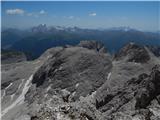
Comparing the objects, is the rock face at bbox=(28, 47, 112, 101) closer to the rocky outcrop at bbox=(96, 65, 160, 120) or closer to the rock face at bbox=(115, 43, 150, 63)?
the rock face at bbox=(115, 43, 150, 63)

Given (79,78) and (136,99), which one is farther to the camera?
(79,78)

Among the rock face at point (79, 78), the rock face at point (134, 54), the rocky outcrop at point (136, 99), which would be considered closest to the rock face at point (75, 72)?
Answer: the rock face at point (79, 78)

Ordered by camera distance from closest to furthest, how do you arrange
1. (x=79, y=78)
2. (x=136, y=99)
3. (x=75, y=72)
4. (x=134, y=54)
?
(x=136, y=99), (x=79, y=78), (x=75, y=72), (x=134, y=54)

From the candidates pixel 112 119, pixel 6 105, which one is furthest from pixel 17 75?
pixel 112 119

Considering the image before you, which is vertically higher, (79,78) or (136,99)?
(136,99)

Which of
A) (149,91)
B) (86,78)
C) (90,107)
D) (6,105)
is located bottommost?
(6,105)

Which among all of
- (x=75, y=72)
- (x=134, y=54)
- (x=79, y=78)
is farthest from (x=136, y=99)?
(x=134, y=54)

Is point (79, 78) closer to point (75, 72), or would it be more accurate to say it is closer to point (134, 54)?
point (75, 72)

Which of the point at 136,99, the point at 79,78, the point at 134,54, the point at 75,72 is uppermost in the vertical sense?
the point at 136,99

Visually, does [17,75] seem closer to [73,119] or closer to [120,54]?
[120,54]

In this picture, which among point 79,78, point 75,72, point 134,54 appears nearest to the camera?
point 79,78
